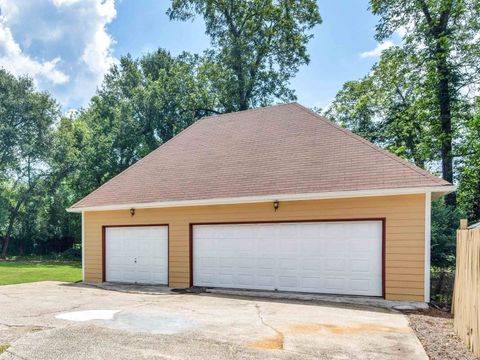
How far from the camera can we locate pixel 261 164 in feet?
37.5

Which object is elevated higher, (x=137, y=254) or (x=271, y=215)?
(x=271, y=215)

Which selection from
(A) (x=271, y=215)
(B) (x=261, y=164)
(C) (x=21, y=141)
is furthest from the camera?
(C) (x=21, y=141)

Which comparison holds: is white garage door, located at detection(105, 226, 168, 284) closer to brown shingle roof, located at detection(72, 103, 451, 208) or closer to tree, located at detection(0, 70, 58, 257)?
brown shingle roof, located at detection(72, 103, 451, 208)

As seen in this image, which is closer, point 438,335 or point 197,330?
point 438,335

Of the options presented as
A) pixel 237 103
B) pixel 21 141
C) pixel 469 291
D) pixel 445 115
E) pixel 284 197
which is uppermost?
pixel 237 103

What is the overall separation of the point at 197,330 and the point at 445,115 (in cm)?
1640

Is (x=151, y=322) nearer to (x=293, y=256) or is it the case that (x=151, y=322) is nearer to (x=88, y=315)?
(x=88, y=315)

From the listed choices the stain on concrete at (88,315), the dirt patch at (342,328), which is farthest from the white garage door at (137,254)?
the dirt patch at (342,328)

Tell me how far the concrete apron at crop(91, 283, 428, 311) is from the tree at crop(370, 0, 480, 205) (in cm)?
1066

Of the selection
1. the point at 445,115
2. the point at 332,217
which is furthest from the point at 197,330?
the point at 445,115

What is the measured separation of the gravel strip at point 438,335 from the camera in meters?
4.85

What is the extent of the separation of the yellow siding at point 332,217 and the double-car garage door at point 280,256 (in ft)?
0.72

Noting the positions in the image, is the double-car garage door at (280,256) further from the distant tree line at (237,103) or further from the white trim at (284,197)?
the distant tree line at (237,103)

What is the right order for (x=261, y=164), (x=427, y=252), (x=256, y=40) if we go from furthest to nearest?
1. (x=256, y=40)
2. (x=261, y=164)
3. (x=427, y=252)
